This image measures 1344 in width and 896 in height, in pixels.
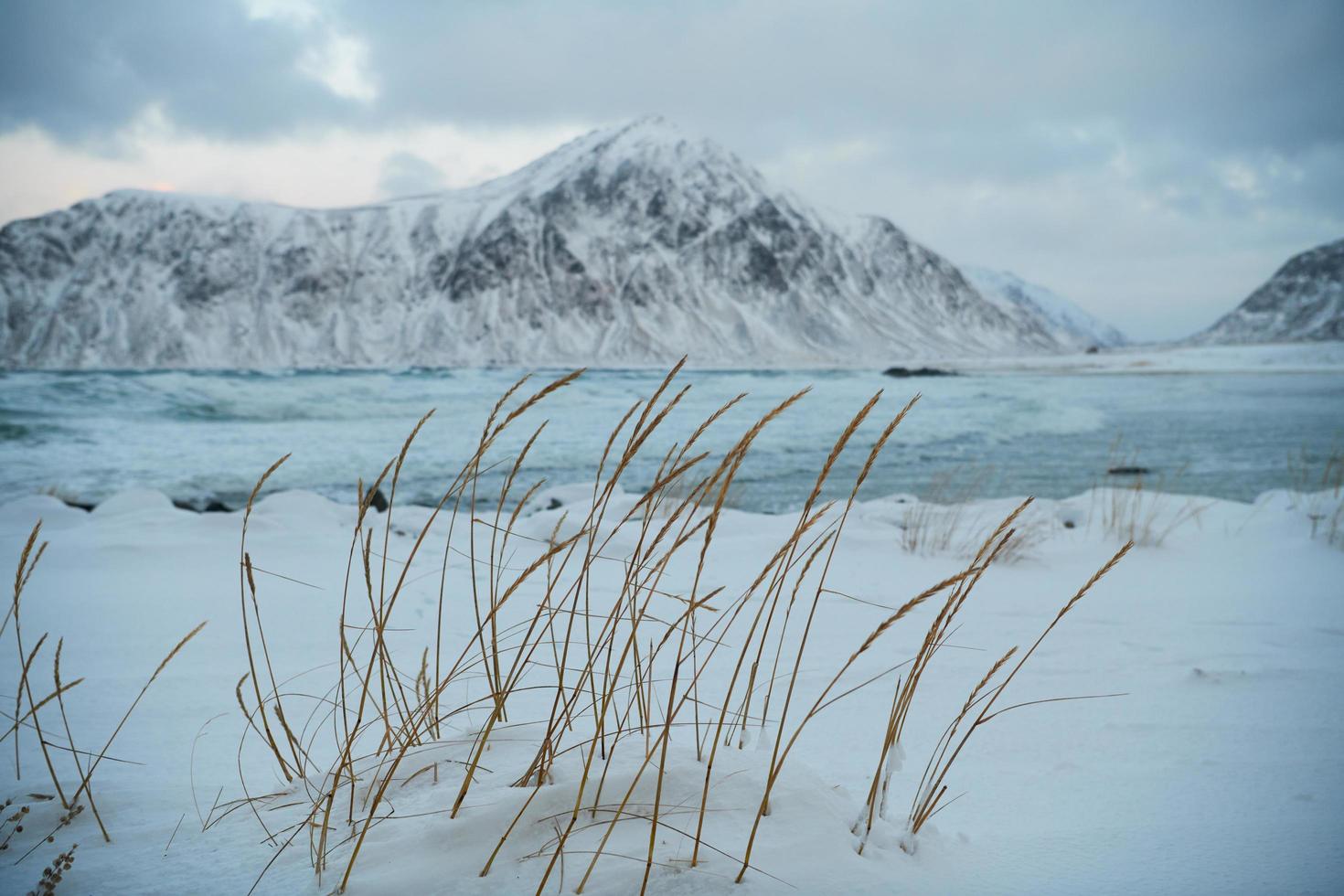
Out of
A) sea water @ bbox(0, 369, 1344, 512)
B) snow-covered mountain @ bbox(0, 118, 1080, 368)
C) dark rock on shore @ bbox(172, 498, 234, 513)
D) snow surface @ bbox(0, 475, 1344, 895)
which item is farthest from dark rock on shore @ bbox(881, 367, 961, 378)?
snow-covered mountain @ bbox(0, 118, 1080, 368)

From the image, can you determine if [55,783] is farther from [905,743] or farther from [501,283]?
[501,283]

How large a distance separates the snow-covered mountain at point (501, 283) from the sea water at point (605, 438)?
5718 centimetres

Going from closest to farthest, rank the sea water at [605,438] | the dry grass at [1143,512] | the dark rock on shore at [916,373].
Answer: the dry grass at [1143,512] < the sea water at [605,438] < the dark rock on shore at [916,373]

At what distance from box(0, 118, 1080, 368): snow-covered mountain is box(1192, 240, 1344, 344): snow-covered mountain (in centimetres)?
2103

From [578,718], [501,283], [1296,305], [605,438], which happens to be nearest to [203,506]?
[605,438]

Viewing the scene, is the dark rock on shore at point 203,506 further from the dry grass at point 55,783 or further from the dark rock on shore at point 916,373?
the dark rock on shore at point 916,373

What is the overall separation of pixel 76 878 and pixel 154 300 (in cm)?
9195

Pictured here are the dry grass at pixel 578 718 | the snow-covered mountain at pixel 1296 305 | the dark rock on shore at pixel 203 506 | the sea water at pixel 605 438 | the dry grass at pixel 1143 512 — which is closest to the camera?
the dry grass at pixel 578 718

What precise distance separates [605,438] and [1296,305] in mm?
99432

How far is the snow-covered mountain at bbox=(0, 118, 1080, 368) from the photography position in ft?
237

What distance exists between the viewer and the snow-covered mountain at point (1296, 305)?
7212cm

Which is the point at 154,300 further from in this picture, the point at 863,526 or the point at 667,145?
the point at 863,526

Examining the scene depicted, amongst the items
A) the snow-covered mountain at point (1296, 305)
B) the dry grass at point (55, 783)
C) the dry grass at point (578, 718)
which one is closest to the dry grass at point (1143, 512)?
the dry grass at point (578, 718)

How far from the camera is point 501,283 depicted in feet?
267
